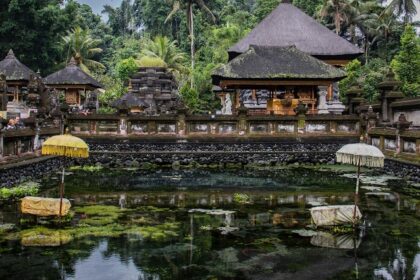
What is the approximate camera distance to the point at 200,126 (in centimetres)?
2534

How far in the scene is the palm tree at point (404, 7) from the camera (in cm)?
4762

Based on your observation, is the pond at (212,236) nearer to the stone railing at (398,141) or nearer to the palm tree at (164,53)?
the stone railing at (398,141)

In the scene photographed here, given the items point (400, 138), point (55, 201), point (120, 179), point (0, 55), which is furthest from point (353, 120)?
point (0, 55)

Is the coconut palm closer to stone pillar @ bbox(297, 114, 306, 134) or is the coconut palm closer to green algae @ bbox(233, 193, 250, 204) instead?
stone pillar @ bbox(297, 114, 306, 134)

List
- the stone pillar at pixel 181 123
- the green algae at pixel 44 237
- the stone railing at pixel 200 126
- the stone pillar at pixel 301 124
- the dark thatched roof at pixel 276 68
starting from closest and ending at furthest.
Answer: the green algae at pixel 44 237 → the stone pillar at pixel 181 123 → the stone railing at pixel 200 126 → the stone pillar at pixel 301 124 → the dark thatched roof at pixel 276 68

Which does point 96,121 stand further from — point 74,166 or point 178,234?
point 178,234

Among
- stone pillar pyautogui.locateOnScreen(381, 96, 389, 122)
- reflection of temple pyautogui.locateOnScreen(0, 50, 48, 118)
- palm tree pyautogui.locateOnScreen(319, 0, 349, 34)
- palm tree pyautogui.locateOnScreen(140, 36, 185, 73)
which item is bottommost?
stone pillar pyautogui.locateOnScreen(381, 96, 389, 122)

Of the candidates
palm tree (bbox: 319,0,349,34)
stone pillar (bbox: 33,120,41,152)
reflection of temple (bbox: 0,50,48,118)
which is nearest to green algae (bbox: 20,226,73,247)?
stone pillar (bbox: 33,120,41,152)

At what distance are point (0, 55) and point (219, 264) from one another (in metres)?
52.6

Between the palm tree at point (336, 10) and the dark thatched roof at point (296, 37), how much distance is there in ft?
65.3

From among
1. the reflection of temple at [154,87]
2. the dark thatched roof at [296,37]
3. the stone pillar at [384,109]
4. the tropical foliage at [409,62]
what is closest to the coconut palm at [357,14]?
the tropical foliage at [409,62]

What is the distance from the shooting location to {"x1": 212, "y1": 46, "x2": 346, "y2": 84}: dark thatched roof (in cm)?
2728

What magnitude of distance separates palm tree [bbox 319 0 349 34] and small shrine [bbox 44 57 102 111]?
28.1 m

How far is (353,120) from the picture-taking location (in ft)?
84.5
